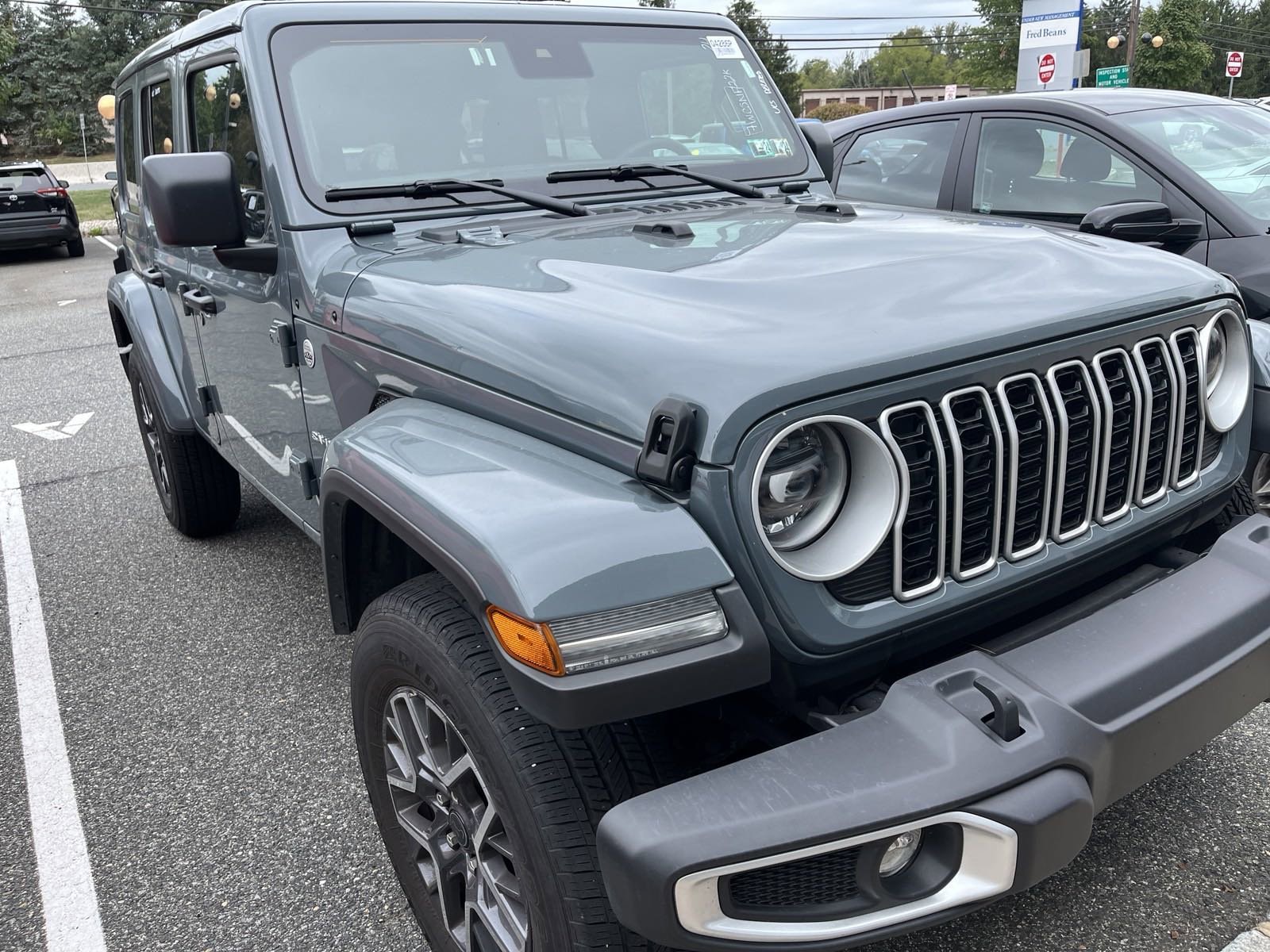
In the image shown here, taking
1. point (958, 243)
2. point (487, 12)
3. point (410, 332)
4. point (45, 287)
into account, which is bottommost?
point (45, 287)

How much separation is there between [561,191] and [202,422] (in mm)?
1923

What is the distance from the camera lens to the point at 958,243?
2.26 metres

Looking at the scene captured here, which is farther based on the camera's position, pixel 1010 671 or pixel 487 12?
pixel 487 12

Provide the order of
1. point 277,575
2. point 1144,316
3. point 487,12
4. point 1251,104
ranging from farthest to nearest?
point 1251,104 → point 277,575 → point 487,12 → point 1144,316

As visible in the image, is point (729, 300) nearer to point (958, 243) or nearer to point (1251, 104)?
point (958, 243)

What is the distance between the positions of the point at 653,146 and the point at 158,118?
81.1 inches

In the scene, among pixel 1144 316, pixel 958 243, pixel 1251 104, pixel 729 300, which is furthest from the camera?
pixel 1251 104

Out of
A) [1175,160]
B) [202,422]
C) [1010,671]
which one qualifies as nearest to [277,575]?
[202,422]

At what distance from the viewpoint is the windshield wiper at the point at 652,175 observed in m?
3.04

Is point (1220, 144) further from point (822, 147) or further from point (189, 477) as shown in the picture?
point (189, 477)

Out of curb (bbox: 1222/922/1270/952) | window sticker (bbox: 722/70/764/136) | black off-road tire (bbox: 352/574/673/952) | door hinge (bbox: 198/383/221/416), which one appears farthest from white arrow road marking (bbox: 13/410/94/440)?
curb (bbox: 1222/922/1270/952)

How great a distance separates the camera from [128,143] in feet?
15.5

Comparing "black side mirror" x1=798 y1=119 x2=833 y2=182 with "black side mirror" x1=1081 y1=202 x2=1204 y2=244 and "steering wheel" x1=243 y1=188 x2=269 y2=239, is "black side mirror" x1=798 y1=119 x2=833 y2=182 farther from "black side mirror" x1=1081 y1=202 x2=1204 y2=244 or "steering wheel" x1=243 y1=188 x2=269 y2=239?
"steering wheel" x1=243 y1=188 x2=269 y2=239

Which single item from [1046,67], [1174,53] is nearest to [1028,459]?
[1046,67]
